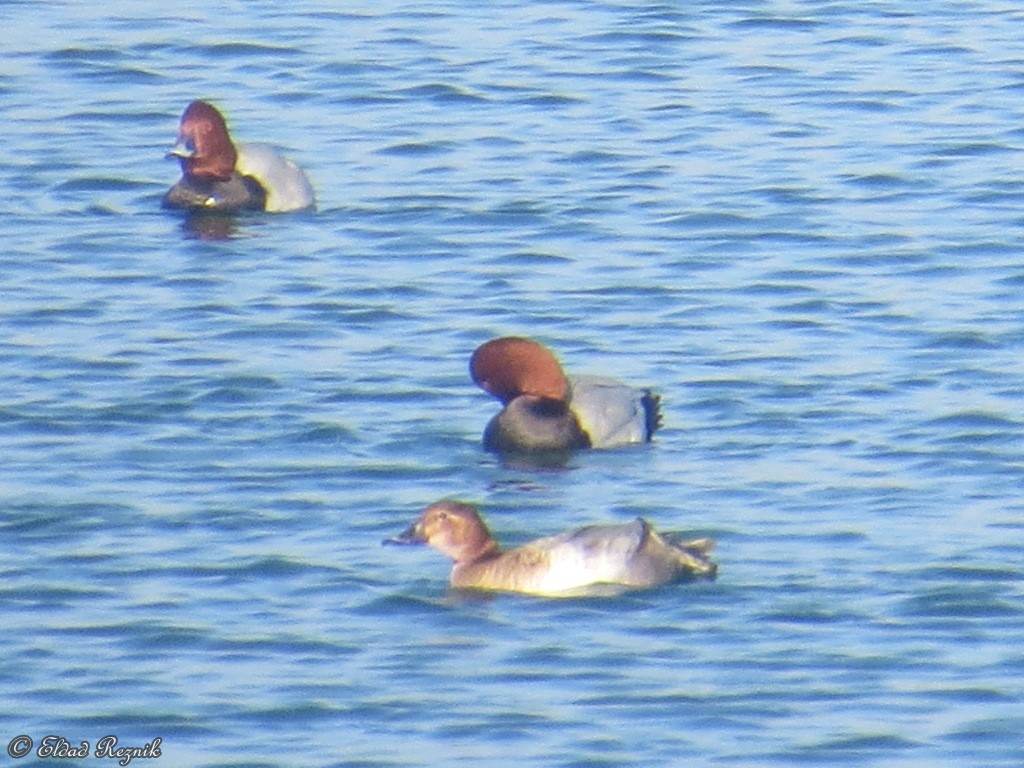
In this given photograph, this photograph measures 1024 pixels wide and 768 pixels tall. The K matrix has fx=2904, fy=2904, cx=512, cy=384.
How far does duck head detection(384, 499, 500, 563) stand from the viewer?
376 inches

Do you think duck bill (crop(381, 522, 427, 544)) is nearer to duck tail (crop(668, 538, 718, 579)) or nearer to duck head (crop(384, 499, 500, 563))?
duck head (crop(384, 499, 500, 563))

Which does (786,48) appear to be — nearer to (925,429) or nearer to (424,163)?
(424,163)

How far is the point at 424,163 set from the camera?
16.4m

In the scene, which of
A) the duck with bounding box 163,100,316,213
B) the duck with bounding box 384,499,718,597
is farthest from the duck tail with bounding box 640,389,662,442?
the duck with bounding box 163,100,316,213

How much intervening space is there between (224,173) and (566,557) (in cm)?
661

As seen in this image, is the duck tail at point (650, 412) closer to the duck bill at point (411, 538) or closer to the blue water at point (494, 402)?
the blue water at point (494, 402)

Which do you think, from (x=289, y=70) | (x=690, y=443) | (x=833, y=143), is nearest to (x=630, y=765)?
(x=690, y=443)
